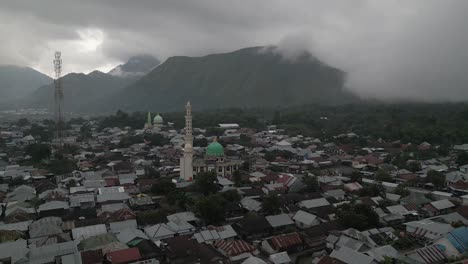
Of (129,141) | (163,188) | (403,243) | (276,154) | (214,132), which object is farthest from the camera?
(214,132)

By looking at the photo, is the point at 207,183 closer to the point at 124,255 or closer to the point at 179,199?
the point at 179,199

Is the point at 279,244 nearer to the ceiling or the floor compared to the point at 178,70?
nearer to the floor

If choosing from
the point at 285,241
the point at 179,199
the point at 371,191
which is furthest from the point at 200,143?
the point at 285,241

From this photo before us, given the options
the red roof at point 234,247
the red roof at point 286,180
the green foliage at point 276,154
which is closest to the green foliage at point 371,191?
the red roof at point 286,180

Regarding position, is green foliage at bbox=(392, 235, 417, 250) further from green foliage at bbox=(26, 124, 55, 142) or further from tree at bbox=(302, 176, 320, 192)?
green foliage at bbox=(26, 124, 55, 142)

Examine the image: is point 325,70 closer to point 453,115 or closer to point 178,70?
point 178,70

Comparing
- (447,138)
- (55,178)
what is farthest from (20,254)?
(447,138)

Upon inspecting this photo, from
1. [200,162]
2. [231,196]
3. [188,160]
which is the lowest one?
[231,196]
